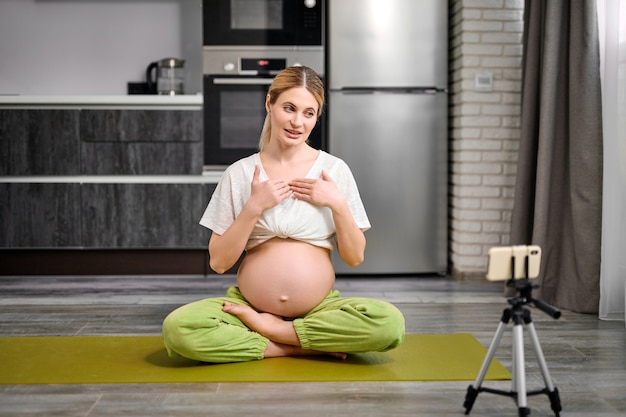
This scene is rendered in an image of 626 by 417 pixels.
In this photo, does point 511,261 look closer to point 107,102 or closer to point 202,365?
point 202,365

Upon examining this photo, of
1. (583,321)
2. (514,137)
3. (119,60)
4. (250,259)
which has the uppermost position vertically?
(119,60)

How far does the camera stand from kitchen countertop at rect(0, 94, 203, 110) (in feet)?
14.0

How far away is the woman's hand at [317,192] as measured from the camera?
95.0 inches

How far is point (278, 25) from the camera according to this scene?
434 cm

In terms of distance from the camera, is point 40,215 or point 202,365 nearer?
point 202,365

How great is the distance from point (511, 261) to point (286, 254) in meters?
0.83

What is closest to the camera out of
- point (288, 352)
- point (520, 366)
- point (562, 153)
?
point (520, 366)

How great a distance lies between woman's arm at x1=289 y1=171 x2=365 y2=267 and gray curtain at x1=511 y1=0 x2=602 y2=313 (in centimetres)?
131

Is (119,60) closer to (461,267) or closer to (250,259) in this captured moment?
(461,267)

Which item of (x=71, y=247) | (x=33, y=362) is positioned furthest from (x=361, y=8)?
(x=33, y=362)

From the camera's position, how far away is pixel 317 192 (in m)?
2.41

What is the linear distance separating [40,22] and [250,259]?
3002 millimetres

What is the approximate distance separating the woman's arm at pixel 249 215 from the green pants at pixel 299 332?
0.17 m

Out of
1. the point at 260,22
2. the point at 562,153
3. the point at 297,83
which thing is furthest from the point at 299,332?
the point at 260,22
